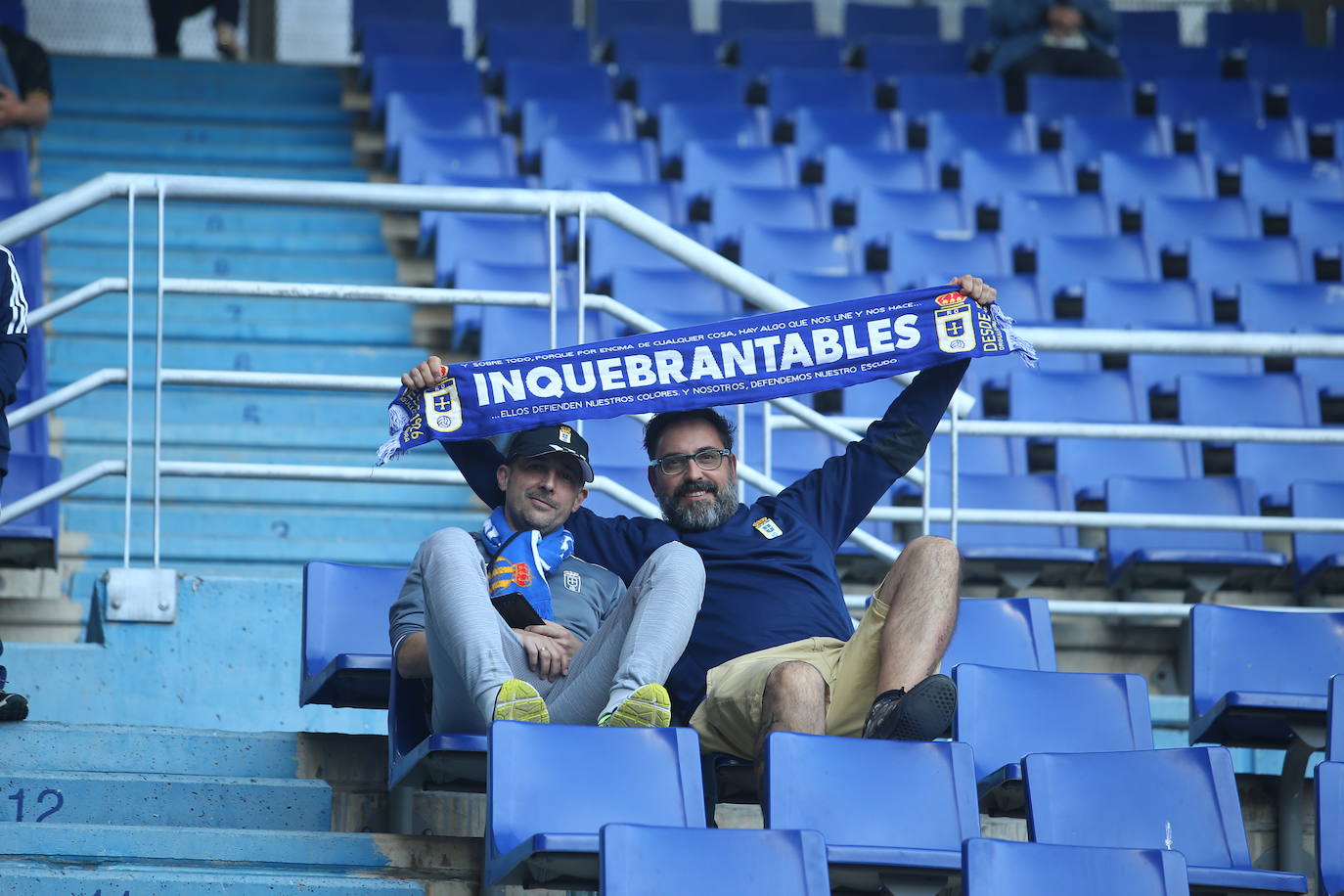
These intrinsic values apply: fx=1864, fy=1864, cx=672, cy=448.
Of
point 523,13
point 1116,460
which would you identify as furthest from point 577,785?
point 523,13

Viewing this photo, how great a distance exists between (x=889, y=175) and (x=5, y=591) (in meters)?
4.37

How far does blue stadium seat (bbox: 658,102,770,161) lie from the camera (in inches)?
320

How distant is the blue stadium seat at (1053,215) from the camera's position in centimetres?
775

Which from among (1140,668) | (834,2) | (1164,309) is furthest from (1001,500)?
(834,2)

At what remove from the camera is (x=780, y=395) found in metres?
4.16

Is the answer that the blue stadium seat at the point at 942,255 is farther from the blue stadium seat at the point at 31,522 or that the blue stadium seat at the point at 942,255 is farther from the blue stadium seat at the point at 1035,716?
the blue stadium seat at the point at 1035,716

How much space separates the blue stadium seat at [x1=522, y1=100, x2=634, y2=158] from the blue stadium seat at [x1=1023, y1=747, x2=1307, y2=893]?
201 inches

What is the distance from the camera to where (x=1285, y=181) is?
8312mm

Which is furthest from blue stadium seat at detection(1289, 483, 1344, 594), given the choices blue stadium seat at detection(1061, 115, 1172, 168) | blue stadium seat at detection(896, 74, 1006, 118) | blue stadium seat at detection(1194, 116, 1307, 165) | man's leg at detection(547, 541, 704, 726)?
blue stadium seat at detection(896, 74, 1006, 118)

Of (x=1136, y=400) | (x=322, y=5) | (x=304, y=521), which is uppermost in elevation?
(x=322, y=5)

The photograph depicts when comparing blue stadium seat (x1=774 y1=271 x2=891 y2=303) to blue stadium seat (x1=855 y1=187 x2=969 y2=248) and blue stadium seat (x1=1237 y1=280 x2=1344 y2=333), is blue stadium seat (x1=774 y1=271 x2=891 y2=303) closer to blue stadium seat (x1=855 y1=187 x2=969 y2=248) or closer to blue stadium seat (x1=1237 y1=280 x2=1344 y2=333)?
blue stadium seat (x1=855 y1=187 x2=969 y2=248)

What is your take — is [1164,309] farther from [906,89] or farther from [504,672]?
[504,672]

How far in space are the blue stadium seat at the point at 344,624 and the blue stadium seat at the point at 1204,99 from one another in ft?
19.9

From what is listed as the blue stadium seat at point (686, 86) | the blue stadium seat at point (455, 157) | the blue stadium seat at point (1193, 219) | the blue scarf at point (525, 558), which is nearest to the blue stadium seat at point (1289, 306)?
the blue stadium seat at point (1193, 219)
